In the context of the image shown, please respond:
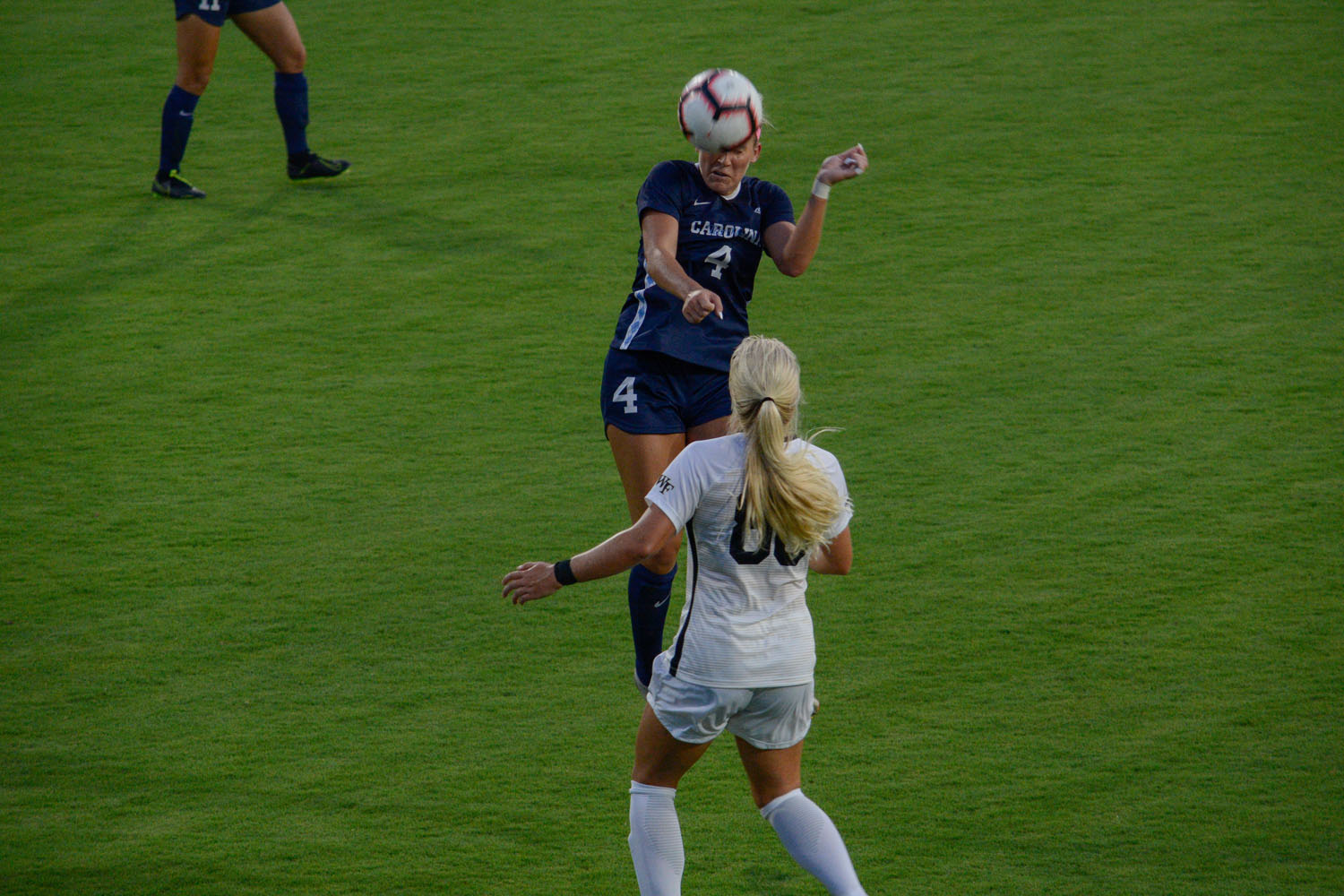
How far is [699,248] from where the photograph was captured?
14.3ft

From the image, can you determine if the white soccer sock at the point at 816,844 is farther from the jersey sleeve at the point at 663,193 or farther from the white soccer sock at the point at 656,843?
the jersey sleeve at the point at 663,193

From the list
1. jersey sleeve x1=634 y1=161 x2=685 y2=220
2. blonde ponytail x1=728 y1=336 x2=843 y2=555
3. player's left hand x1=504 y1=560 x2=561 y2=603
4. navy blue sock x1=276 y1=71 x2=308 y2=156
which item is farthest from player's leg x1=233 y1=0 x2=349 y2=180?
blonde ponytail x1=728 y1=336 x2=843 y2=555

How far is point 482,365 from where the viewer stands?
23.0 ft

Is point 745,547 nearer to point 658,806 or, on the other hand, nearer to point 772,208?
point 658,806

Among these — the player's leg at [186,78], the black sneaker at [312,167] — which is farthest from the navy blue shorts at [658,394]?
the black sneaker at [312,167]

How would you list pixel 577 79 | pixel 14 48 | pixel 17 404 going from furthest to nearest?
pixel 14 48 → pixel 577 79 → pixel 17 404

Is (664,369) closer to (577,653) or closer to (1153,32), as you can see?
(577,653)

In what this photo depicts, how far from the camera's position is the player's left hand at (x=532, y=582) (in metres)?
3.27

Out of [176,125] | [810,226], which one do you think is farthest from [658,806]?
[176,125]

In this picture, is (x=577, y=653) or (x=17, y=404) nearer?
(x=577, y=653)

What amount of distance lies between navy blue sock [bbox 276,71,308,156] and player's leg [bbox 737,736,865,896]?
21.1 feet

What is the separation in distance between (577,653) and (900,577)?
122 centimetres

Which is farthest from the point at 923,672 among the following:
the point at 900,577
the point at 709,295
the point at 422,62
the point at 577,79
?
the point at 422,62

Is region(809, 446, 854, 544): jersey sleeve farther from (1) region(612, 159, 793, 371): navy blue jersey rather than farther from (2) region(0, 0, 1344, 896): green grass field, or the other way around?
(1) region(612, 159, 793, 371): navy blue jersey
